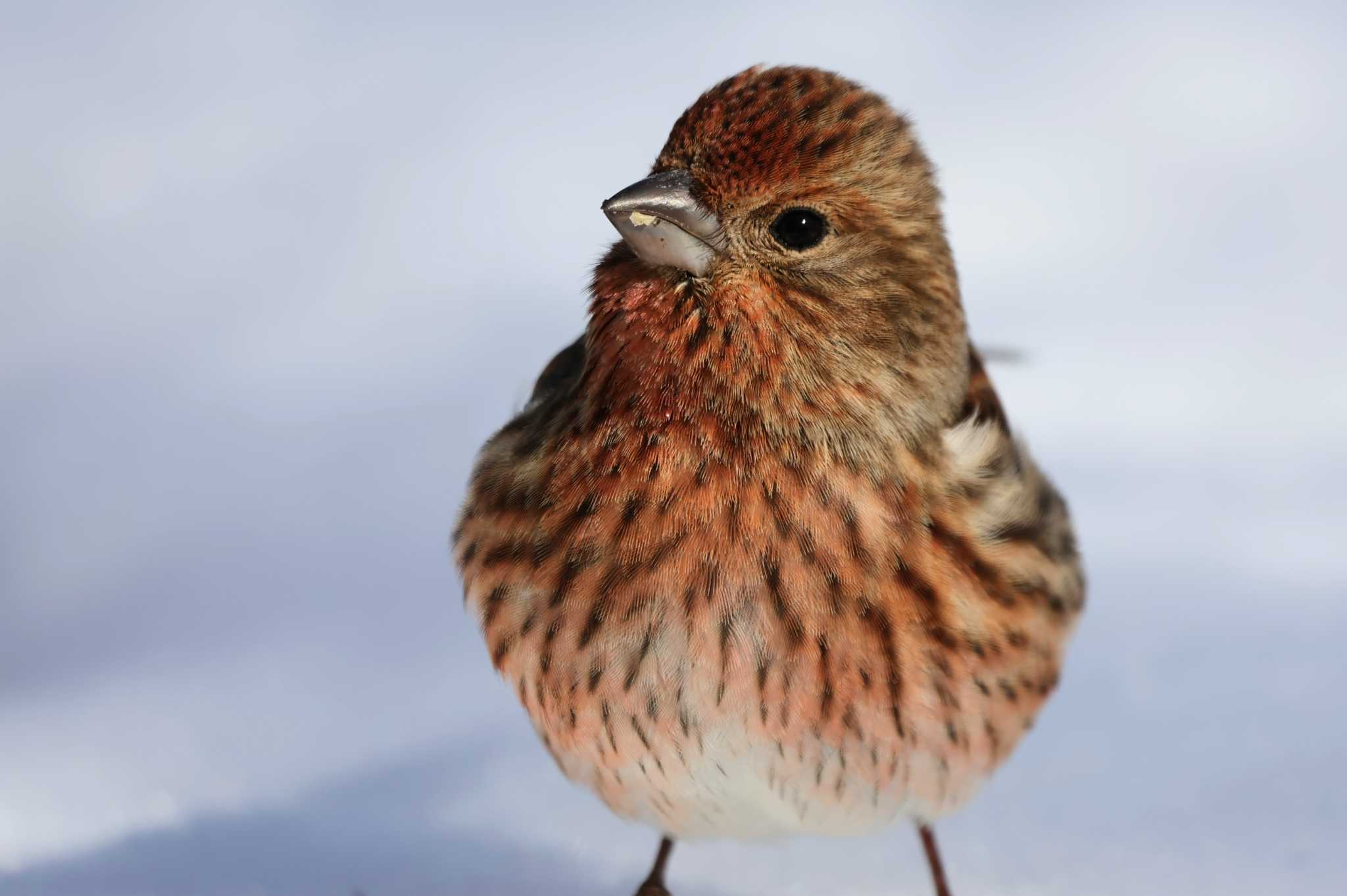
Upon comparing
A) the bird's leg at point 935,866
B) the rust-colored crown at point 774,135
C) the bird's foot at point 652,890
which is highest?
the rust-colored crown at point 774,135

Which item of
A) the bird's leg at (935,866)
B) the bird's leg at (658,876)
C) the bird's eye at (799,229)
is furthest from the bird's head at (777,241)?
the bird's leg at (658,876)

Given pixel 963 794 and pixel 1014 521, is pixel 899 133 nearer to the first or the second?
pixel 1014 521

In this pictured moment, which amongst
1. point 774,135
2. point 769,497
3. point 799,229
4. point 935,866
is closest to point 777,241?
point 799,229

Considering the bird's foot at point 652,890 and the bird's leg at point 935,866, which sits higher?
the bird's leg at point 935,866

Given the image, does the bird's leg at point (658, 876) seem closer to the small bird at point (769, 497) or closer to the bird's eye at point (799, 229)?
the small bird at point (769, 497)

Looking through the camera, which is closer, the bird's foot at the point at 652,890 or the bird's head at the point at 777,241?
the bird's head at the point at 777,241

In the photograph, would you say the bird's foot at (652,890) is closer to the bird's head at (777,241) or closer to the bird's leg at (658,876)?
the bird's leg at (658,876)

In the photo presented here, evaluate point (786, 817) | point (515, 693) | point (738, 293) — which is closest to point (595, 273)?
point (738, 293)

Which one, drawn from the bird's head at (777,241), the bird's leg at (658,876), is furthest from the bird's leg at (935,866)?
the bird's head at (777,241)

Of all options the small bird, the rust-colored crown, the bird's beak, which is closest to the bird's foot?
the small bird
